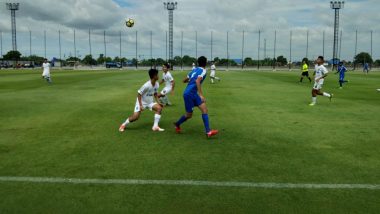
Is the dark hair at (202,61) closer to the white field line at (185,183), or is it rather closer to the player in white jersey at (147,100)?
the player in white jersey at (147,100)

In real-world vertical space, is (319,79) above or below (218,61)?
below

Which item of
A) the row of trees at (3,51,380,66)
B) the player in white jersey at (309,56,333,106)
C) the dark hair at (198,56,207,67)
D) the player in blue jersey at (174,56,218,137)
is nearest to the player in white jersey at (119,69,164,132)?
the player in blue jersey at (174,56,218,137)

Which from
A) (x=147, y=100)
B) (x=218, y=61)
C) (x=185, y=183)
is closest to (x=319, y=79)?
(x=147, y=100)

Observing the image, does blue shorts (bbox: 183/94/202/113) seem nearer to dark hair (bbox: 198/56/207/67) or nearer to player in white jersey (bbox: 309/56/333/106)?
dark hair (bbox: 198/56/207/67)

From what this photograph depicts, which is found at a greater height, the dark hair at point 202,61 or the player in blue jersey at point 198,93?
the dark hair at point 202,61

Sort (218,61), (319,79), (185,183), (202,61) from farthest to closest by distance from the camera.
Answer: (218,61) → (319,79) → (202,61) → (185,183)

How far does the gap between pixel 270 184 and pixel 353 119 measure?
723cm

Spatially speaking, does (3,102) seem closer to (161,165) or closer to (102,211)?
(161,165)

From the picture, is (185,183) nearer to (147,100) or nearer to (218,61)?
(147,100)

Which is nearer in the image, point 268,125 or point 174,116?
point 268,125

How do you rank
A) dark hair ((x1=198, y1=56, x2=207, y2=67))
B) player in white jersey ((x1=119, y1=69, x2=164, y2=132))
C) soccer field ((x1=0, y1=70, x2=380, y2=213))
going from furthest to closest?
1. player in white jersey ((x1=119, y1=69, x2=164, y2=132))
2. dark hair ((x1=198, y1=56, x2=207, y2=67))
3. soccer field ((x1=0, y1=70, x2=380, y2=213))

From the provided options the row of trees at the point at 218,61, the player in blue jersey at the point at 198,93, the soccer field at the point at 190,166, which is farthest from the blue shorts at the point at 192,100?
the row of trees at the point at 218,61

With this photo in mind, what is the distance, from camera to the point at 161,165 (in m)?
6.45

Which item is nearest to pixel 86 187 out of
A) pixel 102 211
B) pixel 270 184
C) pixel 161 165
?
pixel 102 211
